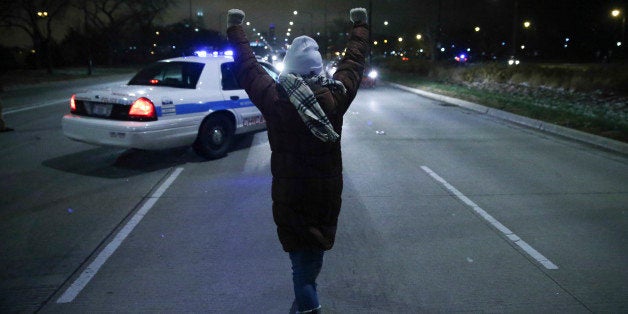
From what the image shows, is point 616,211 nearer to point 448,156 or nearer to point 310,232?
point 448,156

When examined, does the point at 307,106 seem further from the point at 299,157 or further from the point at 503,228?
the point at 503,228

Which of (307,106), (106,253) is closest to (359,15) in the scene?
(307,106)

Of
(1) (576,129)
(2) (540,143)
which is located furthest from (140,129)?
(1) (576,129)

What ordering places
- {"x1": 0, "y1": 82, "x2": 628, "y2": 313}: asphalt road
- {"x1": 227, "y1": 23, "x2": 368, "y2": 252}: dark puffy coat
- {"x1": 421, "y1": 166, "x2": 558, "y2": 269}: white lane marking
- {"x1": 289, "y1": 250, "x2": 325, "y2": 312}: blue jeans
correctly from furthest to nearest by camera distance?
1. {"x1": 421, "y1": 166, "x2": 558, "y2": 269}: white lane marking
2. {"x1": 0, "y1": 82, "x2": 628, "y2": 313}: asphalt road
3. {"x1": 289, "y1": 250, "x2": 325, "y2": 312}: blue jeans
4. {"x1": 227, "y1": 23, "x2": 368, "y2": 252}: dark puffy coat

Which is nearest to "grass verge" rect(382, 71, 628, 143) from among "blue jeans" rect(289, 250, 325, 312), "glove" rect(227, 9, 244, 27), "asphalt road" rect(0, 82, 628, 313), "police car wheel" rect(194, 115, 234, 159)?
"asphalt road" rect(0, 82, 628, 313)

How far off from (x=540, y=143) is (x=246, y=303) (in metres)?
8.64

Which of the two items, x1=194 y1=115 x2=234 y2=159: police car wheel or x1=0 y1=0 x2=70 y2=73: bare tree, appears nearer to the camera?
x1=194 y1=115 x2=234 y2=159: police car wheel

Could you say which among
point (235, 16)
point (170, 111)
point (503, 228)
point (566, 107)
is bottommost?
point (503, 228)

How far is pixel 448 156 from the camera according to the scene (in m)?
9.09

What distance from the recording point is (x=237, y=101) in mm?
8906

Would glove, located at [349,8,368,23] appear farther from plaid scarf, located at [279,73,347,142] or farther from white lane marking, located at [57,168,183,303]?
white lane marking, located at [57,168,183,303]

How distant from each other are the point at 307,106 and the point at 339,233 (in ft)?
9.60

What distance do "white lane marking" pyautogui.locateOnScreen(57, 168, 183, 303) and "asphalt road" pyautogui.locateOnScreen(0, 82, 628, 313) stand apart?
0.02 m

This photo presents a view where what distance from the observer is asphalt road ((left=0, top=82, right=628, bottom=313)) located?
3863mm
